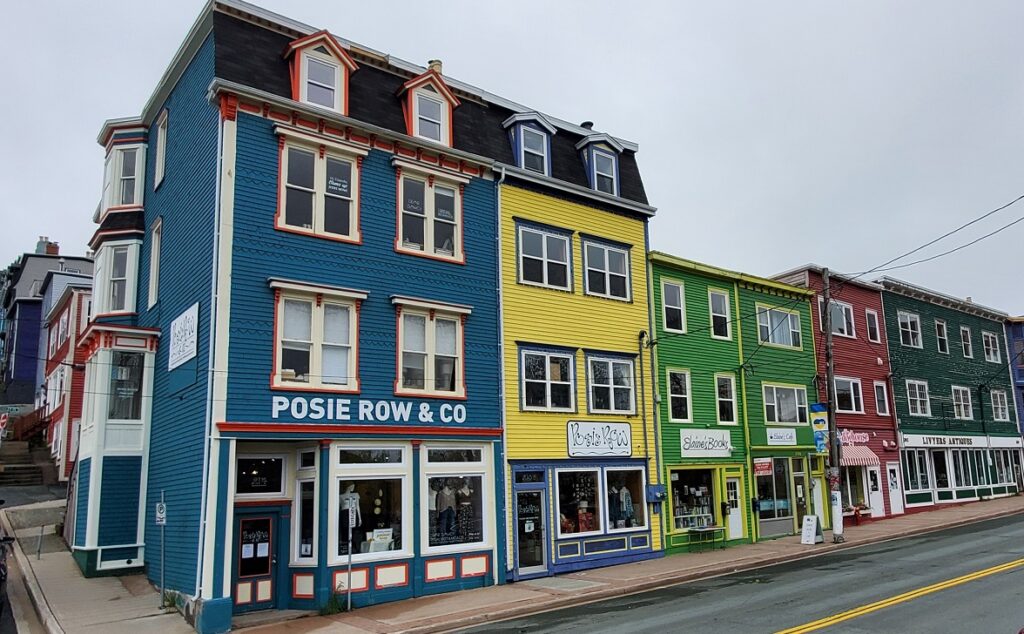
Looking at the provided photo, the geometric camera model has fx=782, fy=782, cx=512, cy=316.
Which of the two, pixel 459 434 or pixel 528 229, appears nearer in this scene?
pixel 459 434

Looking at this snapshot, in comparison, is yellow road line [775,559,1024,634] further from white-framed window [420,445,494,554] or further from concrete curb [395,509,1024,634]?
white-framed window [420,445,494,554]

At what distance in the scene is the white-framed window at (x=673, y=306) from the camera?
26031 mm

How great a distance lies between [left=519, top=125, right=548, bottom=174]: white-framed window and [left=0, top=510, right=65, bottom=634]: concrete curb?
1584cm

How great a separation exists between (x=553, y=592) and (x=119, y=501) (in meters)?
11.0

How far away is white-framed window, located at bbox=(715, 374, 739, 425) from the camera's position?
27109 mm

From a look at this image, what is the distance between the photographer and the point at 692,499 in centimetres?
2545

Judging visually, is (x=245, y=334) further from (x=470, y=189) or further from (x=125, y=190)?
(x=125, y=190)

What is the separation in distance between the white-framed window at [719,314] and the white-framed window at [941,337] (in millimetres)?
18678

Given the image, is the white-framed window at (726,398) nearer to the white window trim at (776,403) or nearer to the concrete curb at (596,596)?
the white window trim at (776,403)

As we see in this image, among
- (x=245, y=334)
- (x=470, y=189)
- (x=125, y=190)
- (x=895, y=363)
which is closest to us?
(x=245, y=334)

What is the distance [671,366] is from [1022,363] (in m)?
32.3

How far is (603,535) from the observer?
22172 mm

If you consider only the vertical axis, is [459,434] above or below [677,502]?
above

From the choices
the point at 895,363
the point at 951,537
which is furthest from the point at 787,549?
the point at 895,363
